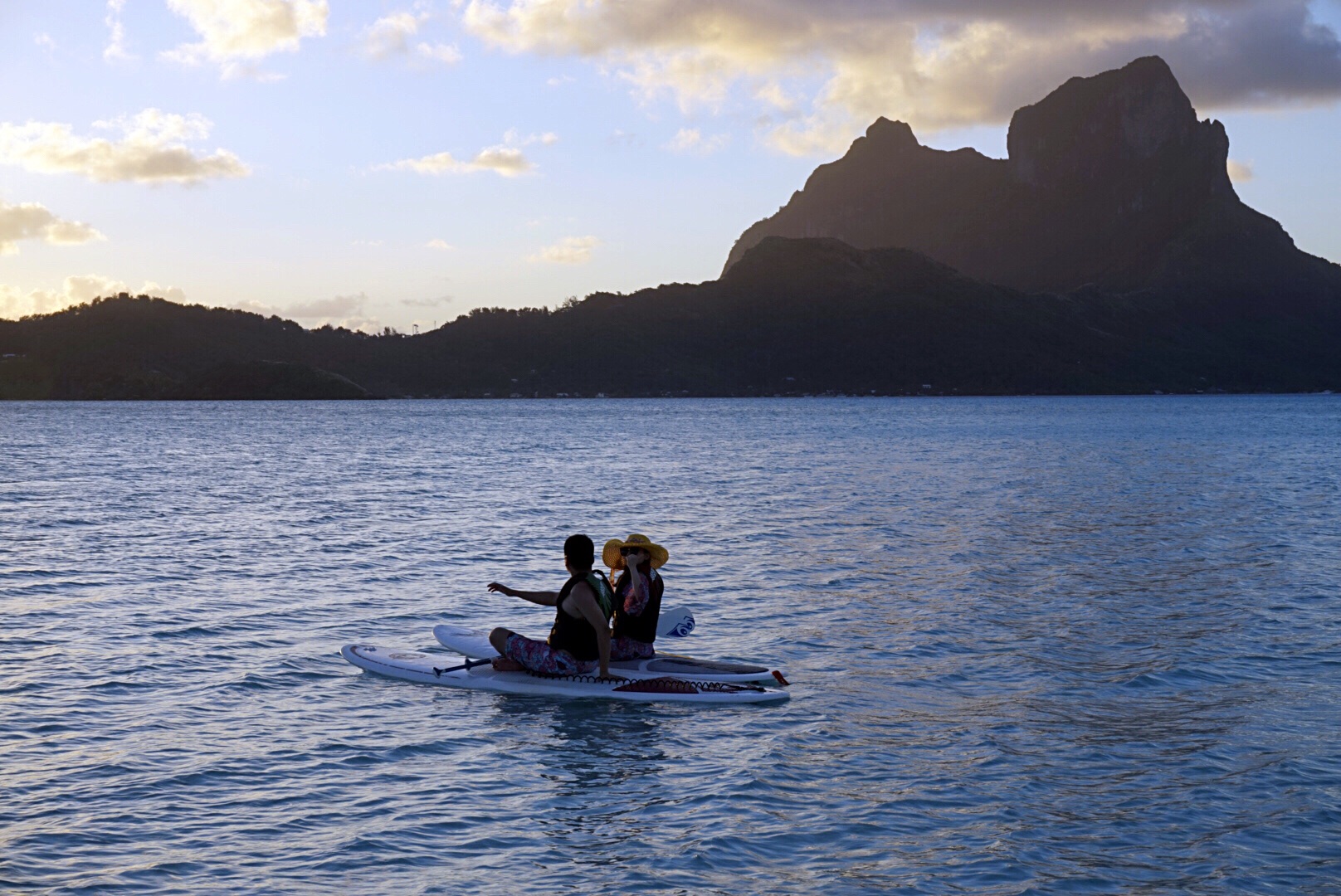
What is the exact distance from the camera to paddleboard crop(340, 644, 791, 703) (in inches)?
628

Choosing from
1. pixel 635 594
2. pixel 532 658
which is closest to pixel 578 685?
pixel 532 658

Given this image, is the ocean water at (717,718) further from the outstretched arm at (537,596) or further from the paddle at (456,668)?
the outstretched arm at (537,596)

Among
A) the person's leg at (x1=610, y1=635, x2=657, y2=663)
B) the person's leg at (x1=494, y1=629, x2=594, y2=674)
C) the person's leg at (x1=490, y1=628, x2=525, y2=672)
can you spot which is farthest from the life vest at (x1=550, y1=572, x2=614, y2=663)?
the person's leg at (x1=490, y1=628, x2=525, y2=672)

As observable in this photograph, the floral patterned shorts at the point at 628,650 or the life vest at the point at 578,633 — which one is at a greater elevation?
the life vest at the point at 578,633

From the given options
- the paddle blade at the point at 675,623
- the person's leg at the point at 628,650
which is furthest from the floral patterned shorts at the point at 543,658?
the paddle blade at the point at 675,623

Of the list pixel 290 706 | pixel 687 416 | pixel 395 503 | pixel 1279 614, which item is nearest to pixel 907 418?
pixel 687 416

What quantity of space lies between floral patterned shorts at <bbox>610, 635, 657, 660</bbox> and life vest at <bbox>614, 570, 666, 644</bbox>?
6cm

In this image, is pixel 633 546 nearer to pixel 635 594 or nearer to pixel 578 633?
pixel 635 594

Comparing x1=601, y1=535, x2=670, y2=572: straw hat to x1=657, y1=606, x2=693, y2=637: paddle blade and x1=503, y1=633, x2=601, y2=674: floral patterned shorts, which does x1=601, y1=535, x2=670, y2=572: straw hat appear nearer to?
x1=503, y1=633, x2=601, y2=674: floral patterned shorts

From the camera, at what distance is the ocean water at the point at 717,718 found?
10594mm

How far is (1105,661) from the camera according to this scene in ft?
60.2

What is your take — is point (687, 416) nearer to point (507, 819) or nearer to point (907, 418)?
point (907, 418)

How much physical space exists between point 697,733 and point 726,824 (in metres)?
3.33

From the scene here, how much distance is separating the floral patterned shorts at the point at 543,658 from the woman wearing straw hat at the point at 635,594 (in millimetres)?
560
